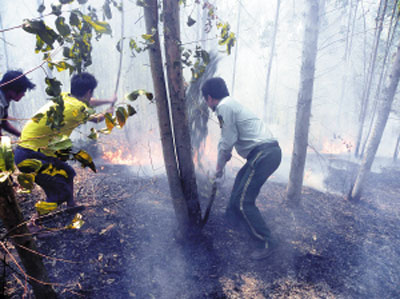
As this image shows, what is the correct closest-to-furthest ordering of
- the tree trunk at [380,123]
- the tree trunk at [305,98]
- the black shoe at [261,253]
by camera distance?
the black shoe at [261,253] < the tree trunk at [305,98] < the tree trunk at [380,123]

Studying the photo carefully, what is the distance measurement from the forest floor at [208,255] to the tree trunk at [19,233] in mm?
324

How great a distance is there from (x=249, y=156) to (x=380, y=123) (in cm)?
304

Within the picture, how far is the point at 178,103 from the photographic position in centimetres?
250

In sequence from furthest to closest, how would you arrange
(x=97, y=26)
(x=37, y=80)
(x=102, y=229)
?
(x=37, y=80) → (x=102, y=229) → (x=97, y=26)

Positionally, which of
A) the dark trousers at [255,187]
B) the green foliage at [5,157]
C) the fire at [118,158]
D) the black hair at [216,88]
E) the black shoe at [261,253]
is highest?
the green foliage at [5,157]

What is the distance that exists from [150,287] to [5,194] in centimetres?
177

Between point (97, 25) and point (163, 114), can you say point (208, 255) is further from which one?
point (97, 25)

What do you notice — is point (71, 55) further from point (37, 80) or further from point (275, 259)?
point (37, 80)

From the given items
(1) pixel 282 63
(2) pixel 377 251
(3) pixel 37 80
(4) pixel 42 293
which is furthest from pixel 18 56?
(2) pixel 377 251

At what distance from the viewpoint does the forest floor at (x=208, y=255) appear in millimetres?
2373

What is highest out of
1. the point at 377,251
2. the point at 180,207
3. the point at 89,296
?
the point at 180,207

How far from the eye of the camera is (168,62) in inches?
95.6

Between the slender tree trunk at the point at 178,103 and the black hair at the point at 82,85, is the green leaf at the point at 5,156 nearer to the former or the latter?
the slender tree trunk at the point at 178,103

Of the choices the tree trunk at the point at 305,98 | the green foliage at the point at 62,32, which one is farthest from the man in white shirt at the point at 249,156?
Result: the green foliage at the point at 62,32
